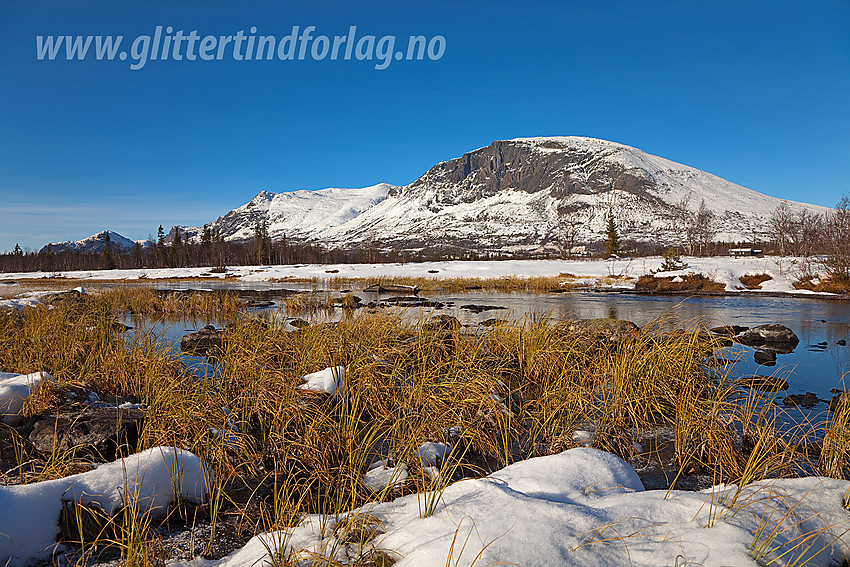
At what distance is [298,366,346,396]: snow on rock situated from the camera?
506 cm

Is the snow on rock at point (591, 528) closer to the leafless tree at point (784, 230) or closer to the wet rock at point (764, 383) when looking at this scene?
the wet rock at point (764, 383)

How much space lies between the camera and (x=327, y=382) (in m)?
5.21

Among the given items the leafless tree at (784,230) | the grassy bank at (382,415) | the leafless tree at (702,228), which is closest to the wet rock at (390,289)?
the grassy bank at (382,415)

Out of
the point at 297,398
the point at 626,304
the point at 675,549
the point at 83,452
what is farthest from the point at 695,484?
the point at 626,304

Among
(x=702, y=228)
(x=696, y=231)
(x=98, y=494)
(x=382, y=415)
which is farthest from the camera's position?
(x=702, y=228)

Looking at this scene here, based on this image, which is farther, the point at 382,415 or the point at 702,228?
the point at 702,228

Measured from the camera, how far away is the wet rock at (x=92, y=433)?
380 centimetres

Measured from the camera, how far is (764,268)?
3012cm

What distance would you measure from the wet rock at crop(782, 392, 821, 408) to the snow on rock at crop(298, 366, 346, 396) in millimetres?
5767

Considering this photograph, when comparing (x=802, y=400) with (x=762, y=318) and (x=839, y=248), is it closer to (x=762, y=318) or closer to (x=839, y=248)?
(x=762, y=318)

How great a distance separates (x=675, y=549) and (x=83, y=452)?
445 cm

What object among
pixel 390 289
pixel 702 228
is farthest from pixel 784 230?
pixel 390 289

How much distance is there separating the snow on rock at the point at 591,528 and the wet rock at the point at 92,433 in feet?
5.88

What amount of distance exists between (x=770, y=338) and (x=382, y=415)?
405 inches
